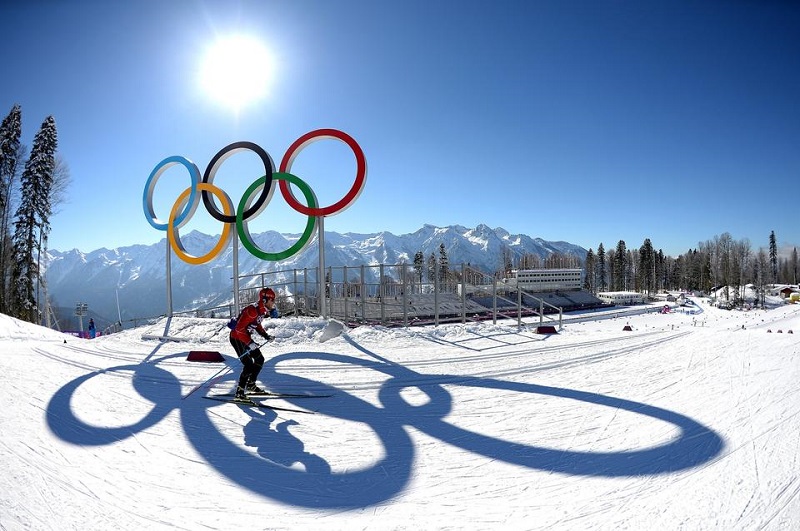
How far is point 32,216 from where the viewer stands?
81.9ft

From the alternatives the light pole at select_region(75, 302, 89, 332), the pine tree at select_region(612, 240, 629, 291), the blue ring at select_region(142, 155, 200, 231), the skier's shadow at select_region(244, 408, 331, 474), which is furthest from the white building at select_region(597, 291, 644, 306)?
the skier's shadow at select_region(244, 408, 331, 474)

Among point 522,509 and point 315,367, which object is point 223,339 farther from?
point 522,509

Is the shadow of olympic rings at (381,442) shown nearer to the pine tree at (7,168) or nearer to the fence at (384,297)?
the fence at (384,297)

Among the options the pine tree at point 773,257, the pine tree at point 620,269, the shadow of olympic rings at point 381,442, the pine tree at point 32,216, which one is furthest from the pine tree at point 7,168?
the pine tree at point 773,257

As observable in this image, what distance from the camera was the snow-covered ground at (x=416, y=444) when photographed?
11.1 feet

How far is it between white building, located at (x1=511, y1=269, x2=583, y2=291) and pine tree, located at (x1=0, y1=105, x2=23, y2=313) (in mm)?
61976

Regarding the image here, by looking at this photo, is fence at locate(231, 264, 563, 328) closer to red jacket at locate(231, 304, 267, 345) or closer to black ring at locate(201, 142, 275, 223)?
black ring at locate(201, 142, 275, 223)

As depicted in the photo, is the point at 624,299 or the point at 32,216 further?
the point at 624,299

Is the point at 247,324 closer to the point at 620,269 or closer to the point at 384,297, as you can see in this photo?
the point at 384,297

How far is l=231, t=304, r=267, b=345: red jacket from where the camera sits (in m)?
6.97

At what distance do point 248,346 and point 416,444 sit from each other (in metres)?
3.66

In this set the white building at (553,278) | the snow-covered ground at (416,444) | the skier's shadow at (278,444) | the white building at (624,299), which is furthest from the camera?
the white building at (553,278)

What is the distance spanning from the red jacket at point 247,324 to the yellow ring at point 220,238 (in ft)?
25.1

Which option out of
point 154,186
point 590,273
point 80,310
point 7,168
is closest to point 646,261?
point 590,273
